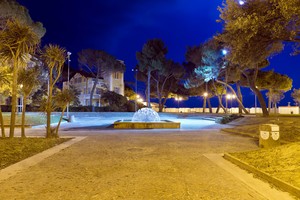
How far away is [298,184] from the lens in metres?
4.91

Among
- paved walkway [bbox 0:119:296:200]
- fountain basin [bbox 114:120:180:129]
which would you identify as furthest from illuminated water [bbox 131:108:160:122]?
paved walkway [bbox 0:119:296:200]

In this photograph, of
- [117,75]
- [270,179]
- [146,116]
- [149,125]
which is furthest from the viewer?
[117,75]

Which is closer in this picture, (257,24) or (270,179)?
(270,179)

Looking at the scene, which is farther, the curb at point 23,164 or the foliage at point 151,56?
the foliage at point 151,56

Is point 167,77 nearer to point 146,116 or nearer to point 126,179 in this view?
point 146,116

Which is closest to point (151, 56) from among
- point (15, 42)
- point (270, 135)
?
point (15, 42)

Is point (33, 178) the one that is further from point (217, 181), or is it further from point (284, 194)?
point (284, 194)

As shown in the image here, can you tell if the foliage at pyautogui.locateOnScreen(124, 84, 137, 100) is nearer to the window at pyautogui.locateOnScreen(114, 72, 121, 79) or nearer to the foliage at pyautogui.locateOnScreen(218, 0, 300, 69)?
the window at pyautogui.locateOnScreen(114, 72, 121, 79)

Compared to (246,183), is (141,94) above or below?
above

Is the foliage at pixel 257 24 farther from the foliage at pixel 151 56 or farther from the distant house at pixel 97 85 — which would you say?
the distant house at pixel 97 85

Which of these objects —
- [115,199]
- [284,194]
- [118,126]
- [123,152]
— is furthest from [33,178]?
[118,126]

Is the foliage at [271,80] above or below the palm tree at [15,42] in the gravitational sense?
above

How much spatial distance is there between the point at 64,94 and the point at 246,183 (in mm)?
10073

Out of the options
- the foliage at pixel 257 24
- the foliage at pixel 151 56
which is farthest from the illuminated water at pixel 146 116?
the foliage at pixel 151 56
